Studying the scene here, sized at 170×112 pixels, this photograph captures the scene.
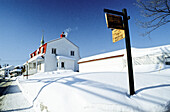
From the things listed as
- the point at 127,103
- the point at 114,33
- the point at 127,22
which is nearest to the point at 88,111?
the point at 127,103

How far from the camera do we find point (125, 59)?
977 cm

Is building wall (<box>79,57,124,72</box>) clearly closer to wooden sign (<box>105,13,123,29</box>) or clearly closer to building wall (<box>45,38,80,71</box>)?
building wall (<box>45,38,80,71</box>)

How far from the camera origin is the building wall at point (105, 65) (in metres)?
10.6

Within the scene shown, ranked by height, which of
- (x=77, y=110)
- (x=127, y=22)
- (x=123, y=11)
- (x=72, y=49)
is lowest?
(x=77, y=110)

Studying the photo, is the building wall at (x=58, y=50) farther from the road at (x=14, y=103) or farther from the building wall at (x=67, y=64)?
the road at (x=14, y=103)

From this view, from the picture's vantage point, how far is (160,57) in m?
7.79

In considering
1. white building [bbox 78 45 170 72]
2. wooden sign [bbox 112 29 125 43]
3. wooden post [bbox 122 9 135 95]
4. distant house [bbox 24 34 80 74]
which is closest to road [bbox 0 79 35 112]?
wooden post [bbox 122 9 135 95]

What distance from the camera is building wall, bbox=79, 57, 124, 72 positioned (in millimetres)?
10555

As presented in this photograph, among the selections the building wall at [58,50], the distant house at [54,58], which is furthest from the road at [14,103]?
the building wall at [58,50]

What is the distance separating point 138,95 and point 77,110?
1860 mm

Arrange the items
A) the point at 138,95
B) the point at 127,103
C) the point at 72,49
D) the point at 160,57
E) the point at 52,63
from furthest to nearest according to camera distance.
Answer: the point at 72,49 < the point at 52,63 < the point at 160,57 < the point at 138,95 < the point at 127,103

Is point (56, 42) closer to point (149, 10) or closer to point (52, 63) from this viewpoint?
point (52, 63)

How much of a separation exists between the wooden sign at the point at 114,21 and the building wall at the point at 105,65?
7.89 metres

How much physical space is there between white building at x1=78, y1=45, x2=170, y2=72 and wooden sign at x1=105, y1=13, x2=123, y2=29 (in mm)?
6636
